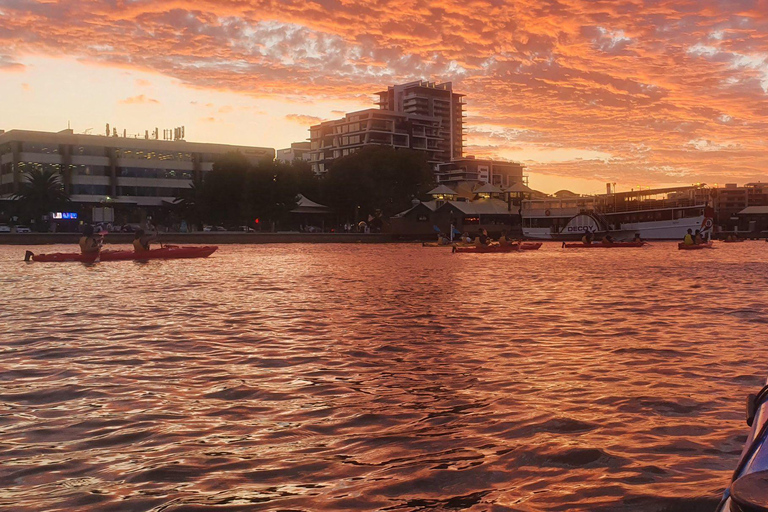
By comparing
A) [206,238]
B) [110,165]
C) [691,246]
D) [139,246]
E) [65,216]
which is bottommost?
[691,246]

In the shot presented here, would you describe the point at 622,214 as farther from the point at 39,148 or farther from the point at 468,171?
the point at 468,171

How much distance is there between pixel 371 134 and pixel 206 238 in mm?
87110

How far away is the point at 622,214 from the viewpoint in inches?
3226

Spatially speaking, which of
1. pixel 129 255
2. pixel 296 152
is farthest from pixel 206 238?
pixel 296 152

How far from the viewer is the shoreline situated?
61.5 metres

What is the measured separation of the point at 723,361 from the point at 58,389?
8117 mm

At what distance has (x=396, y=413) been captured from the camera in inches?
271

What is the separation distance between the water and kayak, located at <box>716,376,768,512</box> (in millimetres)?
1242

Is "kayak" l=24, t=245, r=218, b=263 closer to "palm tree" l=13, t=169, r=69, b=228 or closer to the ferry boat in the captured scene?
"palm tree" l=13, t=169, r=69, b=228

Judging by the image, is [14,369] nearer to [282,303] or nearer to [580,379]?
[580,379]

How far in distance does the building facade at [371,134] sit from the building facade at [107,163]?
162 ft

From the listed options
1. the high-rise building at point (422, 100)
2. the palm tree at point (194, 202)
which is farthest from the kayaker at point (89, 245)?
the high-rise building at point (422, 100)

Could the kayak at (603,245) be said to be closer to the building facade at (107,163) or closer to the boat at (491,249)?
the boat at (491,249)

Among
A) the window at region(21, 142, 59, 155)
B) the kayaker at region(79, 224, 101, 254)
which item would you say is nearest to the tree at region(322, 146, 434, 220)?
the window at region(21, 142, 59, 155)
